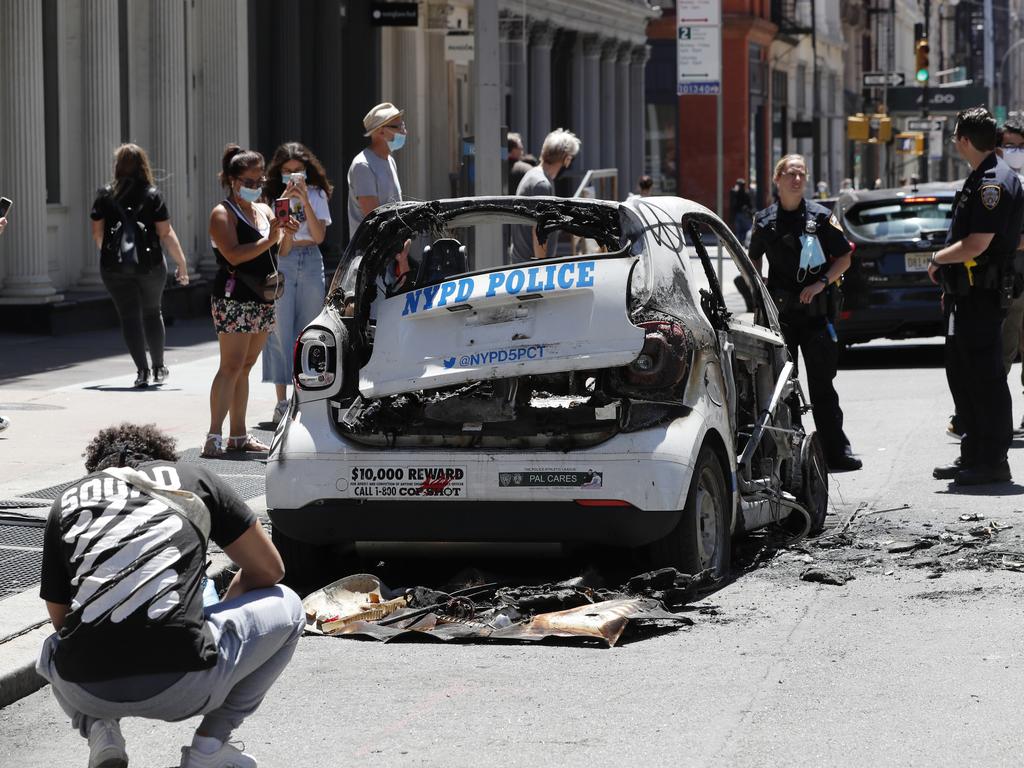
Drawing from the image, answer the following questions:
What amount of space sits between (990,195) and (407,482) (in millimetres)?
4193

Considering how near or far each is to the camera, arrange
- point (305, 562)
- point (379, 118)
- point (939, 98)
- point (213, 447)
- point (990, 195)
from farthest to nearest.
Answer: point (939, 98), point (379, 118), point (213, 447), point (990, 195), point (305, 562)

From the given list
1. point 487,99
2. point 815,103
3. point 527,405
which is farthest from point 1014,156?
point 815,103

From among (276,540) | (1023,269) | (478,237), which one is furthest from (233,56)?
(276,540)

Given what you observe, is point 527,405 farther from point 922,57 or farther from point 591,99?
point 922,57

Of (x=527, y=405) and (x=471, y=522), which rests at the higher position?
(x=527, y=405)

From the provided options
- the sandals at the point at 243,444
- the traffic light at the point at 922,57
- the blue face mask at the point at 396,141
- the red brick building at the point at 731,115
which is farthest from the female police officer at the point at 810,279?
the red brick building at the point at 731,115

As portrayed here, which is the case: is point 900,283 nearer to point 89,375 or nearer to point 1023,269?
point 1023,269

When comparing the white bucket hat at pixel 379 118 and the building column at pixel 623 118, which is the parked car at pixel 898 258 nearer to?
the white bucket hat at pixel 379 118

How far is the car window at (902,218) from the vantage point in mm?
17312

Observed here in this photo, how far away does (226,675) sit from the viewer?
4.59 m

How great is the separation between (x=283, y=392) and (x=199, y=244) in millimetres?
11026

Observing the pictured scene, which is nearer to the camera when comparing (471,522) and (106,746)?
(106,746)

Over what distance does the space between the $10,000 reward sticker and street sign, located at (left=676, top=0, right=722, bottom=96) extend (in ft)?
50.3

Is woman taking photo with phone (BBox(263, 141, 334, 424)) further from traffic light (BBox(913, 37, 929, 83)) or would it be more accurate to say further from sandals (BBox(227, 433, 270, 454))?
traffic light (BBox(913, 37, 929, 83))
